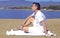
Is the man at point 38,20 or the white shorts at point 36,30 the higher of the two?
the man at point 38,20

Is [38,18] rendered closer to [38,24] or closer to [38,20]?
[38,20]

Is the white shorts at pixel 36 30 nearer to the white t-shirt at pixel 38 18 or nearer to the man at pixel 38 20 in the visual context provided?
the man at pixel 38 20

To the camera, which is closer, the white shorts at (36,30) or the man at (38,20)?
the man at (38,20)

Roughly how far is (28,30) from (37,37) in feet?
1.30

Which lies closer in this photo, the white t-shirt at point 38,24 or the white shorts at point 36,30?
the white t-shirt at point 38,24

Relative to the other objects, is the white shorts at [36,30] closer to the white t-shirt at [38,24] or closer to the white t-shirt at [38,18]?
the white t-shirt at [38,24]

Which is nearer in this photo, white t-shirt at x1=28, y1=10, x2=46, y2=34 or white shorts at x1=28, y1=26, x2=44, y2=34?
white t-shirt at x1=28, y1=10, x2=46, y2=34

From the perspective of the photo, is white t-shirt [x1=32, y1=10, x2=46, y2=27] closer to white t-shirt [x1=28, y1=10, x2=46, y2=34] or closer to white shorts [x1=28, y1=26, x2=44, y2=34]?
white t-shirt [x1=28, y1=10, x2=46, y2=34]

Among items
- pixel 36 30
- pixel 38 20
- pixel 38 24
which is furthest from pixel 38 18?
pixel 36 30

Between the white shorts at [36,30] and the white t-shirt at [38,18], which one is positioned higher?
the white t-shirt at [38,18]

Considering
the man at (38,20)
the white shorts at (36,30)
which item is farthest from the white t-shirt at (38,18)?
the white shorts at (36,30)

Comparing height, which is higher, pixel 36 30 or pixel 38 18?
pixel 38 18

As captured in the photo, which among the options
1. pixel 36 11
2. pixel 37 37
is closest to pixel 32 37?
pixel 37 37

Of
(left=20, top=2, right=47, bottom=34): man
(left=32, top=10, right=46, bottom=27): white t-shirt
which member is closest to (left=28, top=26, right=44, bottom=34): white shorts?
(left=20, top=2, right=47, bottom=34): man
